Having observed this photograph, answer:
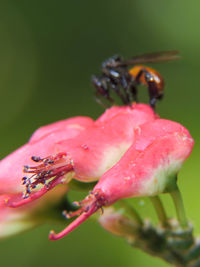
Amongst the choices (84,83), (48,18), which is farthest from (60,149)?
(48,18)

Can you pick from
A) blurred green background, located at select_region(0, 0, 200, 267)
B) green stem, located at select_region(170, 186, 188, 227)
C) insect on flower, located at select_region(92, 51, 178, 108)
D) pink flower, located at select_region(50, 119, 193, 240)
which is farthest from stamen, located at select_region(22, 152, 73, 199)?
blurred green background, located at select_region(0, 0, 200, 267)

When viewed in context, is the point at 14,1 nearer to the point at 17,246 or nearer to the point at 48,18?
the point at 48,18

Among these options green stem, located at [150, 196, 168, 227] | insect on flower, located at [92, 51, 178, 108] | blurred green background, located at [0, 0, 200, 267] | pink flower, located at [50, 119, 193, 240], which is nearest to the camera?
pink flower, located at [50, 119, 193, 240]

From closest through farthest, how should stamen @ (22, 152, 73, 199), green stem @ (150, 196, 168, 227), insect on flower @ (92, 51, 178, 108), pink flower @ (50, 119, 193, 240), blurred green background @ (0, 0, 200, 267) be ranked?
pink flower @ (50, 119, 193, 240) → stamen @ (22, 152, 73, 199) → green stem @ (150, 196, 168, 227) → insect on flower @ (92, 51, 178, 108) → blurred green background @ (0, 0, 200, 267)

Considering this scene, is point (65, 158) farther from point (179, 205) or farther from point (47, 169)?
point (179, 205)

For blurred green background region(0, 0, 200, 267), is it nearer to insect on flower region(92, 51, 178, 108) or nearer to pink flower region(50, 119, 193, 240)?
insect on flower region(92, 51, 178, 108)

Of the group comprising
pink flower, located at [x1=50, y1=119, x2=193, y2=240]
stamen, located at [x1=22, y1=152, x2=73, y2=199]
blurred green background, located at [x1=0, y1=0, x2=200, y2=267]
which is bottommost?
blurred green background, located at [x1=0, y1=0, x2=200, y2=267]

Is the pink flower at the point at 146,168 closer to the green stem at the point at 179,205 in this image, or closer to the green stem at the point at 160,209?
the green stem at the point at 179,205

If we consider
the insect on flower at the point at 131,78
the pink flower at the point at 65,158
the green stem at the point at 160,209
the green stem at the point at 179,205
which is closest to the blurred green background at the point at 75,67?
the insect on flower at the point at 131,78
